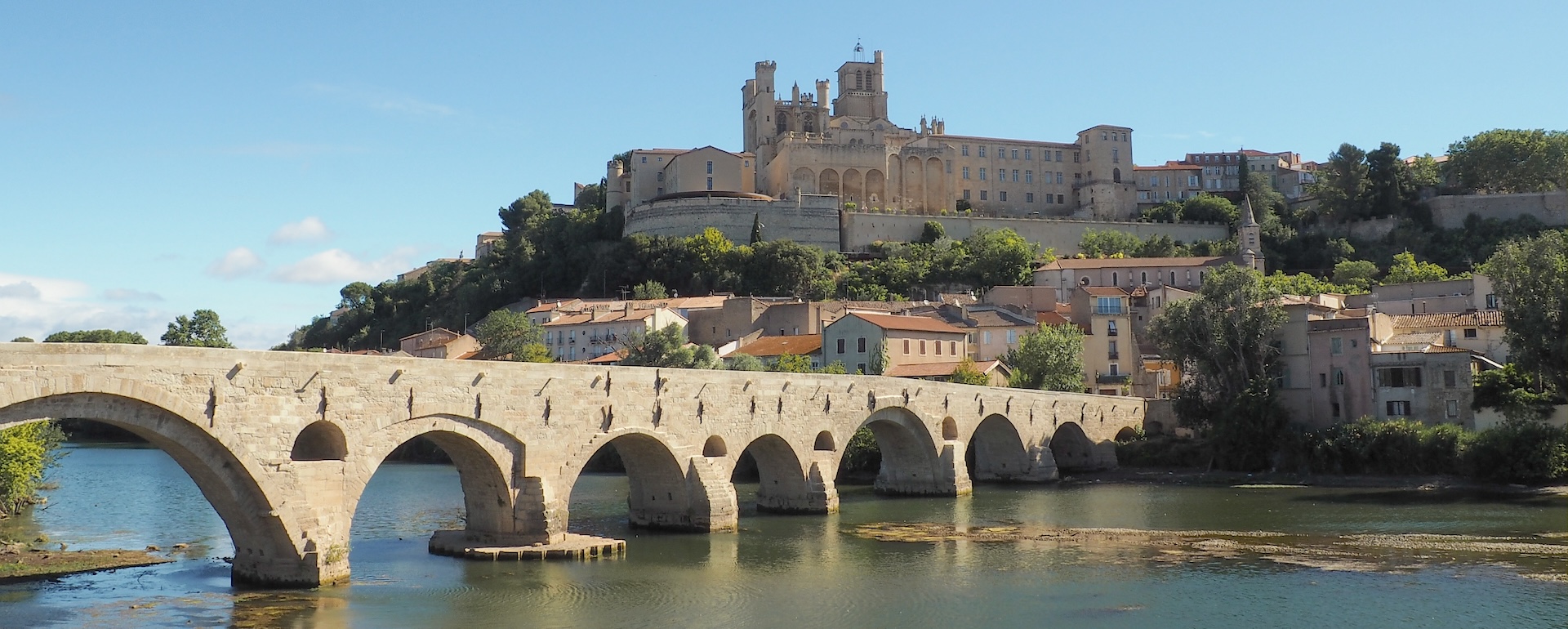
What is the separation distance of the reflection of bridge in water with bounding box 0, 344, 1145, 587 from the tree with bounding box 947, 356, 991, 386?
1218 cm

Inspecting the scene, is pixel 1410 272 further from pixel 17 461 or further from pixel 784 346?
pixel 17 461

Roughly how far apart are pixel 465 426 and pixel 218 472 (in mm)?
5324

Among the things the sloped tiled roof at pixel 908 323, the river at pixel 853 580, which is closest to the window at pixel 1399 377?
the river at pixel 853 580

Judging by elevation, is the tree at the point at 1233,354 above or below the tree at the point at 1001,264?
below

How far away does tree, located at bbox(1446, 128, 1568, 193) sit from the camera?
98062mm

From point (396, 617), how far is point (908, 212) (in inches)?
3368

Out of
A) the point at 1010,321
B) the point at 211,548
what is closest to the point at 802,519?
the point at 211,548

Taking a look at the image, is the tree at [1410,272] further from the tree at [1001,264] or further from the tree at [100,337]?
the tree at [100,337]

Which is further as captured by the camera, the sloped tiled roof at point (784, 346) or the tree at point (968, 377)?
the sloped tiled roof at point (784, 346)

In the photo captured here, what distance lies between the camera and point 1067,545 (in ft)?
102

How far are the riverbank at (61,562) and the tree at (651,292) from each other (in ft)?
191

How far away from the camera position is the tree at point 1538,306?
3944 cm

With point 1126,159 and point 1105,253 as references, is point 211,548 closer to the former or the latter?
point 1105,253

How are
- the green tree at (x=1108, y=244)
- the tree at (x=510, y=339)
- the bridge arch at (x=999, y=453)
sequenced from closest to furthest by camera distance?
the bridge arch at (x=999, y=453) < the tree at (x=510, y=339) < the green tree at (x=1108, y=244)
